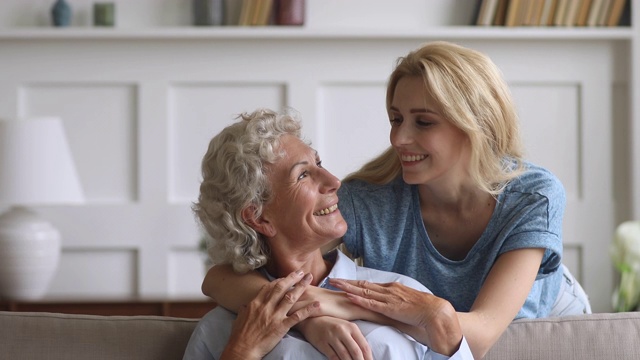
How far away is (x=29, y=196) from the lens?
3.86 metres

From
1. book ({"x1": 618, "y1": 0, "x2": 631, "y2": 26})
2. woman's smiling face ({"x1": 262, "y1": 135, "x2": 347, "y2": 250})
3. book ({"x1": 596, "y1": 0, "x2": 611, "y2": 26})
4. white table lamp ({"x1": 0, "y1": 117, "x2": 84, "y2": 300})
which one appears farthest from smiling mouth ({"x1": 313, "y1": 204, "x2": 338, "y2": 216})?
book ({"x1": 618, "y1": 0, "x2": 631, "y2": 26})

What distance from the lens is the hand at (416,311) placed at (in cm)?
192

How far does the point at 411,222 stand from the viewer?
2424mm

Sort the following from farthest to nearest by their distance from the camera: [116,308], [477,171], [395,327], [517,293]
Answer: [116,308] < [477,171] < [517,293] < [395,327]

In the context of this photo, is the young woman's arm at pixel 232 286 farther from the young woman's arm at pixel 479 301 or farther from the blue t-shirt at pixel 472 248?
the blue t-shirt at pixel 472 248

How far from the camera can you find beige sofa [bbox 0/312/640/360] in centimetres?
210

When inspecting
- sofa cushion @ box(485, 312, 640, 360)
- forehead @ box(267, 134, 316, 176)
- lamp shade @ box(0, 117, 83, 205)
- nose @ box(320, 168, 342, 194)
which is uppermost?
forehead @ box(267, 134, 316, 176)

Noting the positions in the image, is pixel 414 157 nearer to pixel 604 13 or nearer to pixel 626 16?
pixel 604 13

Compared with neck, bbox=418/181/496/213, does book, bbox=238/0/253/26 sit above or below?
A: above

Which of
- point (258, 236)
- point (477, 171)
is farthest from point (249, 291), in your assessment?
point (477, 171)

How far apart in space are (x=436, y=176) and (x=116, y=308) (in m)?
1.82

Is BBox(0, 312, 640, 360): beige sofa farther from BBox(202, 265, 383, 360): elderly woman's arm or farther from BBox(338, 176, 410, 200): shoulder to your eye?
BBox(338, 176, 410, 200): shoulder

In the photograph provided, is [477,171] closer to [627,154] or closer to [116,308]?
[116,308]

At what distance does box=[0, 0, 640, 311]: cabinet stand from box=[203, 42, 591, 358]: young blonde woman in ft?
6.00
